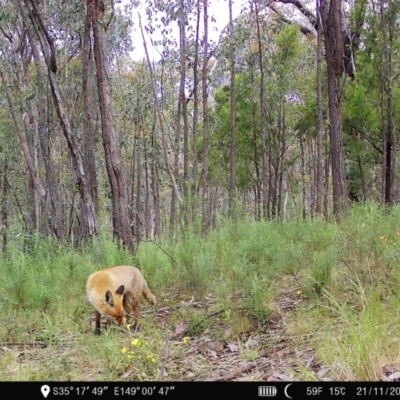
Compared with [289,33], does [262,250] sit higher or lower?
lower

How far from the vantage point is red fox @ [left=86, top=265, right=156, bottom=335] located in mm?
5410

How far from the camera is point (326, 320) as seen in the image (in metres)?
4.54

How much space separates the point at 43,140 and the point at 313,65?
1212 centimetres

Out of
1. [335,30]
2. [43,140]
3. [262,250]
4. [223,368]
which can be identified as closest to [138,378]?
[223,368]

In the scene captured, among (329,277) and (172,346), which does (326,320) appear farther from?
(172,346)
